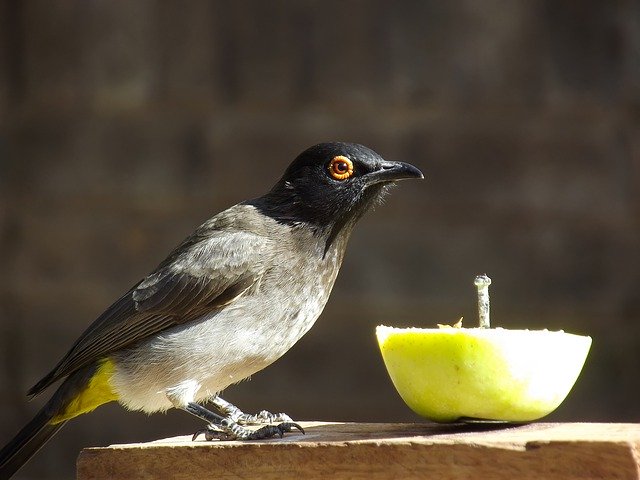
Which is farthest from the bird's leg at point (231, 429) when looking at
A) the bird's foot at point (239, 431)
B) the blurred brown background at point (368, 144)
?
the blurred brown background at point (368, 144)

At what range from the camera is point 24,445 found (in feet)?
14.7

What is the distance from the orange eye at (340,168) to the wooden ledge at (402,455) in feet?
3.99

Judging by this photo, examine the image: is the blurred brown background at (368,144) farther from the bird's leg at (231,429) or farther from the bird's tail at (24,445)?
the bird's leg at (231,429)

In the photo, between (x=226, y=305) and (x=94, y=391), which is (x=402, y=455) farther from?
(x=94, y=391)

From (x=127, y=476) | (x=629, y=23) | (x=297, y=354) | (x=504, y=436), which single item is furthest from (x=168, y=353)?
(x=629, y=23)

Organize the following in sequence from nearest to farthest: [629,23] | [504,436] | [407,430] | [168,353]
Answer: [504,436] < [407,430] < [168,353] < [629,23]

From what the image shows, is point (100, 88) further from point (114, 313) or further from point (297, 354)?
point (114, 313)

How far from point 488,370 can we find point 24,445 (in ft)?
6.53

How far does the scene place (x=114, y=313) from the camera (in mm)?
4504

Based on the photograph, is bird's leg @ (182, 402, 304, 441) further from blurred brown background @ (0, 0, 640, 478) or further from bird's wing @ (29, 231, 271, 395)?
blurred brown background @ (0, 0, 640, 478)

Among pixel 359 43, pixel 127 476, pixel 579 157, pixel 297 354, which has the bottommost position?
pixel 297 354

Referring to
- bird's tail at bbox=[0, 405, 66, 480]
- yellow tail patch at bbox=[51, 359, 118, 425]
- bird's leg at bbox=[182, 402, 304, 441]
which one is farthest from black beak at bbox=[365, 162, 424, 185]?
bird's tail at bbox=[0, 405, 66, 480]

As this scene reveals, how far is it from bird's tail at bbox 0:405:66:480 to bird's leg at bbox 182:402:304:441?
70 cm

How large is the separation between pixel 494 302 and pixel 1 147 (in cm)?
315
